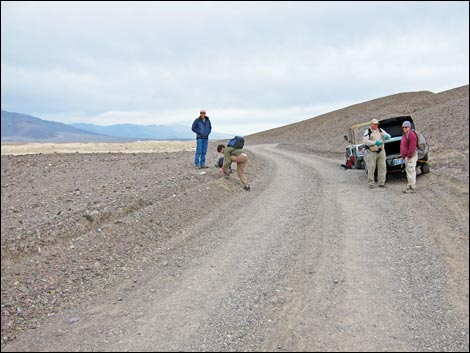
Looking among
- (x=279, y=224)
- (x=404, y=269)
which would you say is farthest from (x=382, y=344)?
(x=279, y=224)

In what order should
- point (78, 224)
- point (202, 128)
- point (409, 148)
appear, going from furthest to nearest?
point (202, 128) < point (409, 148) < point (78, 224)

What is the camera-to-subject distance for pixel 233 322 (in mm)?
3918

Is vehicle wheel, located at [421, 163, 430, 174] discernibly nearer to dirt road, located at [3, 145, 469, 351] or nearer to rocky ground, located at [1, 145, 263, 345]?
dirt road, located at [3, 145, 469, 351]

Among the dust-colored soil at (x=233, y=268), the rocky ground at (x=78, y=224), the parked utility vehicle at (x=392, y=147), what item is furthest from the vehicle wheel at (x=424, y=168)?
the rocky ground at (x=78, y=224)

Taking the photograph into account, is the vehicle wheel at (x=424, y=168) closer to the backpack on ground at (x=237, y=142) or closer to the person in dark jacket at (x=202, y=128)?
the backpack on ground at (x=237, y=142)

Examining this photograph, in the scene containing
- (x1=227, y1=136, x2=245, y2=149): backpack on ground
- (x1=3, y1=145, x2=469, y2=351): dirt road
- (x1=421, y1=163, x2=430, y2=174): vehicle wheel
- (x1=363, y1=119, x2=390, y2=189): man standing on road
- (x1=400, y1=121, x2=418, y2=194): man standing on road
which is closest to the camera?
(x1=3, y1=145, x2=469, y2=351): dirt road

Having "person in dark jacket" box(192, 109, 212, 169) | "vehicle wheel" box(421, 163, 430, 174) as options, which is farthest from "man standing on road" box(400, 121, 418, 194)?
"person in dark jacket" box(192, 109, 212, 169)

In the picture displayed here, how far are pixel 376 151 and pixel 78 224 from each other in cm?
721

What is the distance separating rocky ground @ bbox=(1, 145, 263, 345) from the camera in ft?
13.5

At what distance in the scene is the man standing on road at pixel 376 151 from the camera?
32.9 ft

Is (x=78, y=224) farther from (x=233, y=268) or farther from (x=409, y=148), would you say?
(x=409, y=148)

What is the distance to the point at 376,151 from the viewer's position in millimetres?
10234

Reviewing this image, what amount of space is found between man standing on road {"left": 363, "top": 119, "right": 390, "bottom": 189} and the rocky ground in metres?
3.46

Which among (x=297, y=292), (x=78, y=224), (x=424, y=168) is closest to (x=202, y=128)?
(x=424, y=168)
